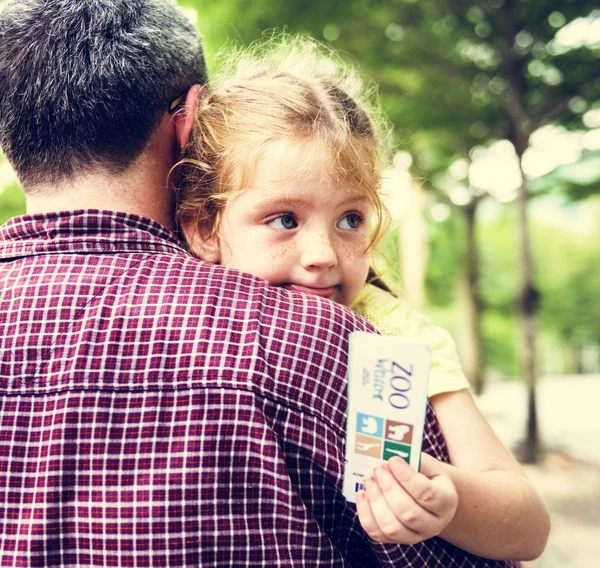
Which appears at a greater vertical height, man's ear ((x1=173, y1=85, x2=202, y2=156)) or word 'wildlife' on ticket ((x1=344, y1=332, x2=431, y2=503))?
man's ear ((x1=173, y1=85, x2=202, y2=156))

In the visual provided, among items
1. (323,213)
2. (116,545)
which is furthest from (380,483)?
(323,213)

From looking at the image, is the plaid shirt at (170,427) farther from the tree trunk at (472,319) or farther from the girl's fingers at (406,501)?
the tree trunk at (472,319)

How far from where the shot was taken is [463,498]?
1.20 m

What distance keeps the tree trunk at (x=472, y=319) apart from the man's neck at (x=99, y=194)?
28.2 ft

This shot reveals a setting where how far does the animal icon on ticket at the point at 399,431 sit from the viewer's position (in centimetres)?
101

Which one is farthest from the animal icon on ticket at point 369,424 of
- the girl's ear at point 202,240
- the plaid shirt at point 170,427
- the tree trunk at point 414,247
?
the tree trunk at point 414,247

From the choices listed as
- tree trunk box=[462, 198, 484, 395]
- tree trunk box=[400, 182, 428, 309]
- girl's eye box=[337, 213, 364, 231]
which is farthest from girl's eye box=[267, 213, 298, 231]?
Answer: tree trunk box=[400, 182, 428, 309]

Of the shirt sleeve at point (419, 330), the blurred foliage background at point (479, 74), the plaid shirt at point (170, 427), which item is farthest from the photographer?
the blurred foliage background at point (479, 74)

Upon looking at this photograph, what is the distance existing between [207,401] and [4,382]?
0.35m

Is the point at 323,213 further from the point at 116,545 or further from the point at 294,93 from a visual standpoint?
the point at 116,545

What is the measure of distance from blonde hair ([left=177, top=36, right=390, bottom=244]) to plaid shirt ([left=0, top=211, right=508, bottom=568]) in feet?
1.64

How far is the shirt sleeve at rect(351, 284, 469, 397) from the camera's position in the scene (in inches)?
56.3

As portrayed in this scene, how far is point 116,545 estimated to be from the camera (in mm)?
1135

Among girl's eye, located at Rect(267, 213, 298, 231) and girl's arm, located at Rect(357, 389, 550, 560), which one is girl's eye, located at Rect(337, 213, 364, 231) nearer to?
girl's eye, located at Rect(267, 213, 298, 231)
